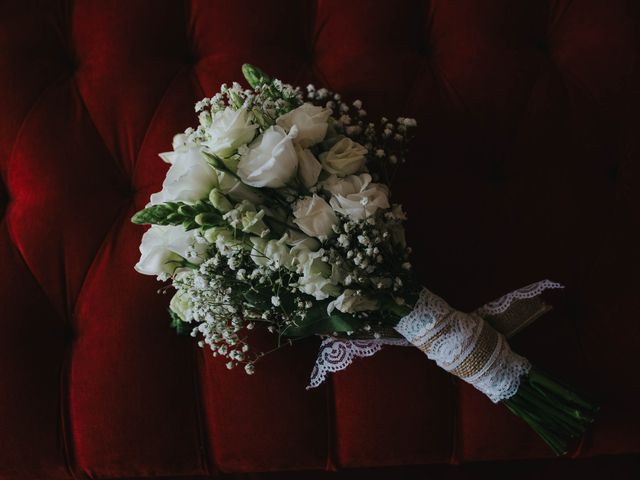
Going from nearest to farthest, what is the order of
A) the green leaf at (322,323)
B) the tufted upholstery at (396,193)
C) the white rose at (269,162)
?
the white rose at (269,162) → the green leaf at (322,323) → the tufted upholstery at (396,193)

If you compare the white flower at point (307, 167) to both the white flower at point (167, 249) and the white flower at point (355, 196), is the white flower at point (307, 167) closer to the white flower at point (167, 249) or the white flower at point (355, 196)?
the white flower at point (355, 196)

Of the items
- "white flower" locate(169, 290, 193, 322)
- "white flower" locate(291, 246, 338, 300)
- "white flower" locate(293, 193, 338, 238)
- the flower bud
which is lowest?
"white flower" locate(169, 290, 193, 322)

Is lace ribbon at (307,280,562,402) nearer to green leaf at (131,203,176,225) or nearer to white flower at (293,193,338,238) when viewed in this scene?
white flower at (293,193,338,238)

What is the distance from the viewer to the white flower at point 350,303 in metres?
0.72

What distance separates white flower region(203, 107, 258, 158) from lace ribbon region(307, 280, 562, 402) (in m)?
0.34

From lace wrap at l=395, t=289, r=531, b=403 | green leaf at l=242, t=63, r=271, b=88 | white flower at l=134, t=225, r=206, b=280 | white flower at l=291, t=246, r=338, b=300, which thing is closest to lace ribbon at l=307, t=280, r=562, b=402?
lace wrap at l=395, t=289, r=531, b=403

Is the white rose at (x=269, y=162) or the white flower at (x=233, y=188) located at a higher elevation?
the white rose at (x=269, y=162)

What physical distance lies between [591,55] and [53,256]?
97 centimetres

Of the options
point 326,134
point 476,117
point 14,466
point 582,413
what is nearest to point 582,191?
point 476,117

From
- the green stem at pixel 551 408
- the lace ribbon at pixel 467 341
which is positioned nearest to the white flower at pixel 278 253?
the lace ribbon at pixel 467 341

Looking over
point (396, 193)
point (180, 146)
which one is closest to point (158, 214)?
point (180, 146)

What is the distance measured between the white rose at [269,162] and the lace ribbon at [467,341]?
0.29m

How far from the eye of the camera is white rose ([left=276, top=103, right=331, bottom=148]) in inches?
28.2

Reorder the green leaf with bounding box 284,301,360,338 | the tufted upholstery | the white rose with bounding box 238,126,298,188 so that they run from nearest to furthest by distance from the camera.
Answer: the white rose with bounding box 238,126,298,188 < the green leaf with bounding box 284,301,360,338 < the tufted upholstery
